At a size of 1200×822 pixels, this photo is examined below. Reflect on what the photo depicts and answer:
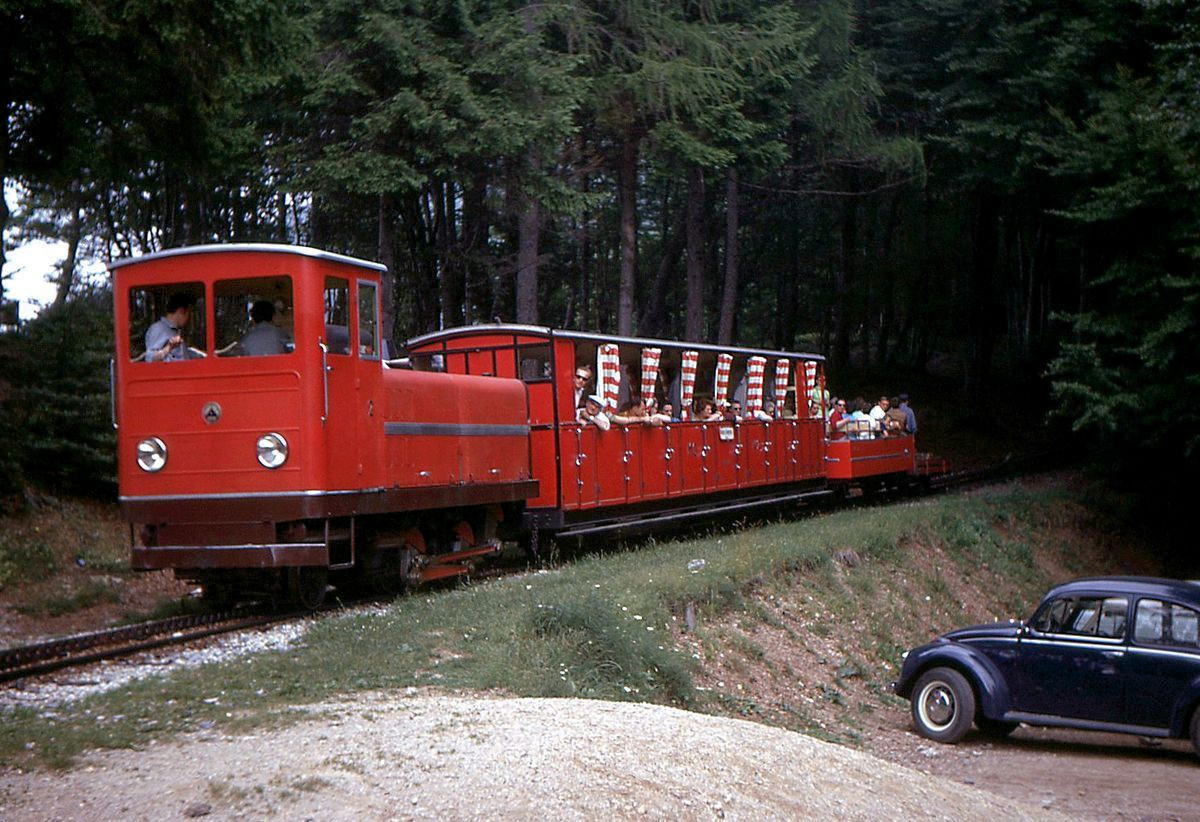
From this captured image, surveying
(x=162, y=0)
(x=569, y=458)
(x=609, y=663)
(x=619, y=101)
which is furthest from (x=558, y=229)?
(x=609, y=663)

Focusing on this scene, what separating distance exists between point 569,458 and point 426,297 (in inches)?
588

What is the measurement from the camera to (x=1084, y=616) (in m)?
12.4

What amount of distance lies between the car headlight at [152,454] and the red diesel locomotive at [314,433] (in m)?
0.02

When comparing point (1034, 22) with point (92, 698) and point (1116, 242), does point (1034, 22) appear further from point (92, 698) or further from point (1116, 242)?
point (92, 698)

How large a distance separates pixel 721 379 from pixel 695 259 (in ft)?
34.4

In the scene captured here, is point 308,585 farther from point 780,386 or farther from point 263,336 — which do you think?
point 780,386

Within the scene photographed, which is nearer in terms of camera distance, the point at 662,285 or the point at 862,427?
the point at 862,427

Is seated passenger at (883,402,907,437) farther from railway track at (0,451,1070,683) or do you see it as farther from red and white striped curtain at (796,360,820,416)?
railway track at (0,451,1070,683)

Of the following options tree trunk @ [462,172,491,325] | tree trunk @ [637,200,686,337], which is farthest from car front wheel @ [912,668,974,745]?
tree trunk @ [637,200,686,337]

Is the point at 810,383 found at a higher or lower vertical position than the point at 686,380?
lower

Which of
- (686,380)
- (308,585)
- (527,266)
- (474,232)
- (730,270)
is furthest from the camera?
(730,270)

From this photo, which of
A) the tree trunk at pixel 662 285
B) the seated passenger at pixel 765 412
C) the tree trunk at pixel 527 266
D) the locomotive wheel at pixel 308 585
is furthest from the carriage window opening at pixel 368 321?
the tree trunk at pixel 662 285

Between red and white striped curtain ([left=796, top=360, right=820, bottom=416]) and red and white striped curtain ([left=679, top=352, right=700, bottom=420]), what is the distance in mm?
5465

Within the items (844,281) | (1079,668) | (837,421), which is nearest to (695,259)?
Result: (837,421)
